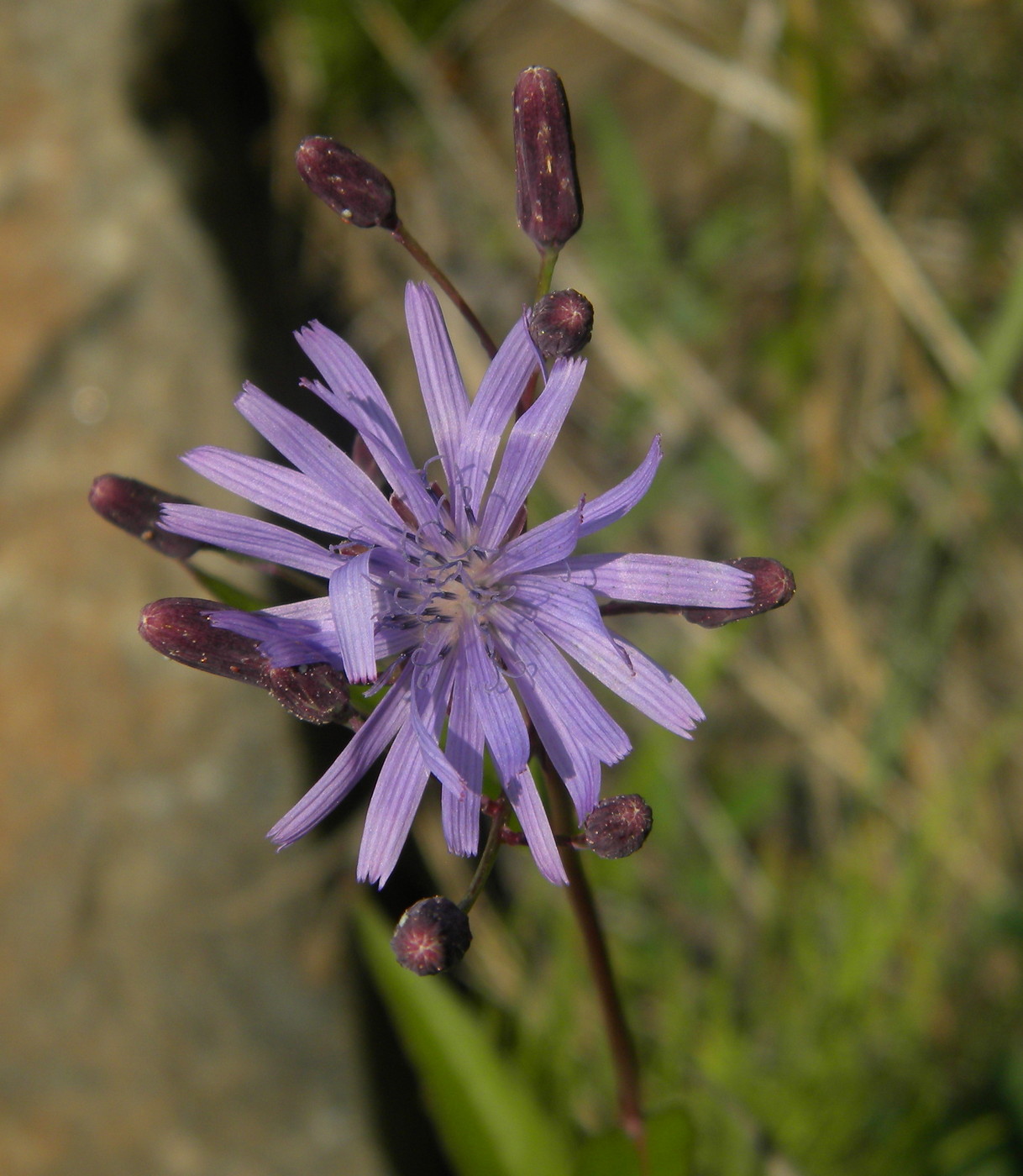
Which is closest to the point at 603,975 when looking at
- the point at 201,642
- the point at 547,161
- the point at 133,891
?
the point at 201,642

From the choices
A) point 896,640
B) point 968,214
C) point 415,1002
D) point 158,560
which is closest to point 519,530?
point 415,1002

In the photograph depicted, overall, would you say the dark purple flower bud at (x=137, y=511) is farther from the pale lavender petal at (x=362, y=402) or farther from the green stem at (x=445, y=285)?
the green stem at (x=445, y=285)

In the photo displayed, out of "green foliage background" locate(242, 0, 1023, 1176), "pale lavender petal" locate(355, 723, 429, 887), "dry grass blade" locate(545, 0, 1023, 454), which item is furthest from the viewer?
"dry grass blade" locate(545, 0, 1023, 454)

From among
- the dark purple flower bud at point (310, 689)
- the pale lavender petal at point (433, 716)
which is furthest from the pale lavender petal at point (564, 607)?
the dark purple flower bud at point (310, 689)

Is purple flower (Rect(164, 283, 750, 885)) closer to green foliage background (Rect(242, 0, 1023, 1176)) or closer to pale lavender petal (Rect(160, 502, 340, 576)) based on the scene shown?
pale lavender petal (Rect(160, 502, 340, 576))

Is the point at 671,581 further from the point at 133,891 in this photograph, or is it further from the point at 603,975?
the point at 133,891

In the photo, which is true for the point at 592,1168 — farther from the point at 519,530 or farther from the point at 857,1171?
the point at 857,1171

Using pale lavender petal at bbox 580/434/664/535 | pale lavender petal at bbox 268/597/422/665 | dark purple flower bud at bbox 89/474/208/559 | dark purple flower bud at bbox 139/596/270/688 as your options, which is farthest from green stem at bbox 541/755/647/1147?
dark purple flower bud at bbox 89/474/208/559
